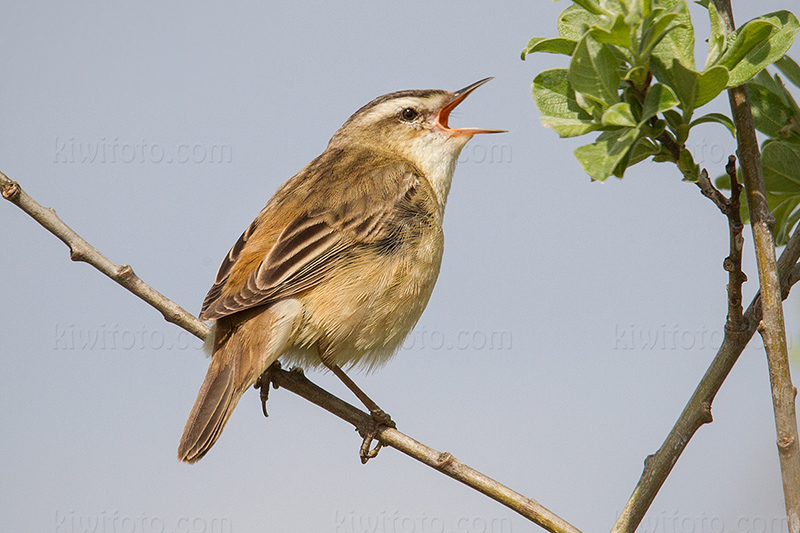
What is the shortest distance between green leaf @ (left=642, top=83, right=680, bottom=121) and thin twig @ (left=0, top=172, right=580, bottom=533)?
1317 mm

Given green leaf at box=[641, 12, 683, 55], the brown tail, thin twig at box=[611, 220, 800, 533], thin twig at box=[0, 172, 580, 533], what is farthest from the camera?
the brown tail

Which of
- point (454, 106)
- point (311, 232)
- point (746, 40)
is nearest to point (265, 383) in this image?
point (311, 232)

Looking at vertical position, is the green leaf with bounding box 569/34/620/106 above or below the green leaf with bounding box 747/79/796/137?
below

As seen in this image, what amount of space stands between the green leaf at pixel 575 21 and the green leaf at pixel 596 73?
11cm

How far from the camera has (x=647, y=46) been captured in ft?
5.33

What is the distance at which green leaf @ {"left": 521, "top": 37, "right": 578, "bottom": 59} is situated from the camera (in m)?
1.74

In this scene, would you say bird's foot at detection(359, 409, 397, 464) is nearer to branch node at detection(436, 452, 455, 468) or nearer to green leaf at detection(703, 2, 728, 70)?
branch node at detection(436, 452, 455, 468)

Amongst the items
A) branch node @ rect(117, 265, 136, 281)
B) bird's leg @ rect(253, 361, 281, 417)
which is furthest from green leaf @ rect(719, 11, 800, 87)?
bird's leg @ rect(253, 361, 281, 417)

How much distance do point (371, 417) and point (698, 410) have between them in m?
1.96

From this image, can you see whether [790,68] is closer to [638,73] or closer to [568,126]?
[638,73]

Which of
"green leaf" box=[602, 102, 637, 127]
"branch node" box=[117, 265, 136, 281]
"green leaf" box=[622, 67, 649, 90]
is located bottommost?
"branch node" box=[117, 265, 136, 281]

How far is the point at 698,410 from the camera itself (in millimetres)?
1979

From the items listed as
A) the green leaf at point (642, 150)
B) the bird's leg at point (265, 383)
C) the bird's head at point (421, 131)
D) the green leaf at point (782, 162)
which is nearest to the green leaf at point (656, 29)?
the green leaf at point (642, 150)

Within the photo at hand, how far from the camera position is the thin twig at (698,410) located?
1917mm
